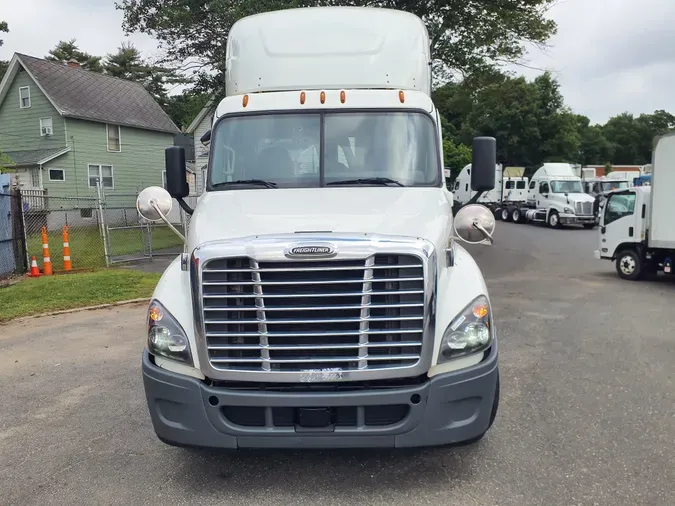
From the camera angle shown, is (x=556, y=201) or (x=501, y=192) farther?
→ (x=501, y=192)

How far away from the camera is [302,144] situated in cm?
500

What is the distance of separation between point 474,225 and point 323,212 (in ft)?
4.04

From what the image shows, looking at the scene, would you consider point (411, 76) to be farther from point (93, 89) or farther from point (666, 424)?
point (93, 89)

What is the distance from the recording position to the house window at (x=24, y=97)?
27.8 meters

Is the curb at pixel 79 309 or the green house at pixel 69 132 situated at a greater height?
the green house at pixel 69 132

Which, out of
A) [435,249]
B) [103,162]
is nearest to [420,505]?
[435,249]

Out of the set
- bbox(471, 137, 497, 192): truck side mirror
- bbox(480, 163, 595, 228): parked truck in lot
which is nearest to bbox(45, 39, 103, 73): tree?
bbox(480, 163, 595, 228): parked truck in lot

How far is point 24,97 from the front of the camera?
1099 inches

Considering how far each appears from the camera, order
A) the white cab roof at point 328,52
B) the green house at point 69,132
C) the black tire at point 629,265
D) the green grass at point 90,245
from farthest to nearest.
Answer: the green house at point 69,132 → the green grass at point 90,245 → the black tire at point 629,265 → the white cab roof at point 328,52

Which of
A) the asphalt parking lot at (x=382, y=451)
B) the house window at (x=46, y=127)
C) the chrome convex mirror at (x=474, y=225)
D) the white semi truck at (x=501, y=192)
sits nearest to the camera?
the asphalt parking lot at (x=382, y=451)

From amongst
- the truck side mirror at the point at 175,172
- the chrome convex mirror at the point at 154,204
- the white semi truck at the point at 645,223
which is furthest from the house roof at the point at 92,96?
the chrome convex mirror at the point at 154,204

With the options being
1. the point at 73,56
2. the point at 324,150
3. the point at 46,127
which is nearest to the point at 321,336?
the point at 324,150

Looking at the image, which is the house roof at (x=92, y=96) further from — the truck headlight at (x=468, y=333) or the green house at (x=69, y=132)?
Result: the truck headlight at (x=468, y=333)

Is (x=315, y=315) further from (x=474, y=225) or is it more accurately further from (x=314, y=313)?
(x=474, y=225)
